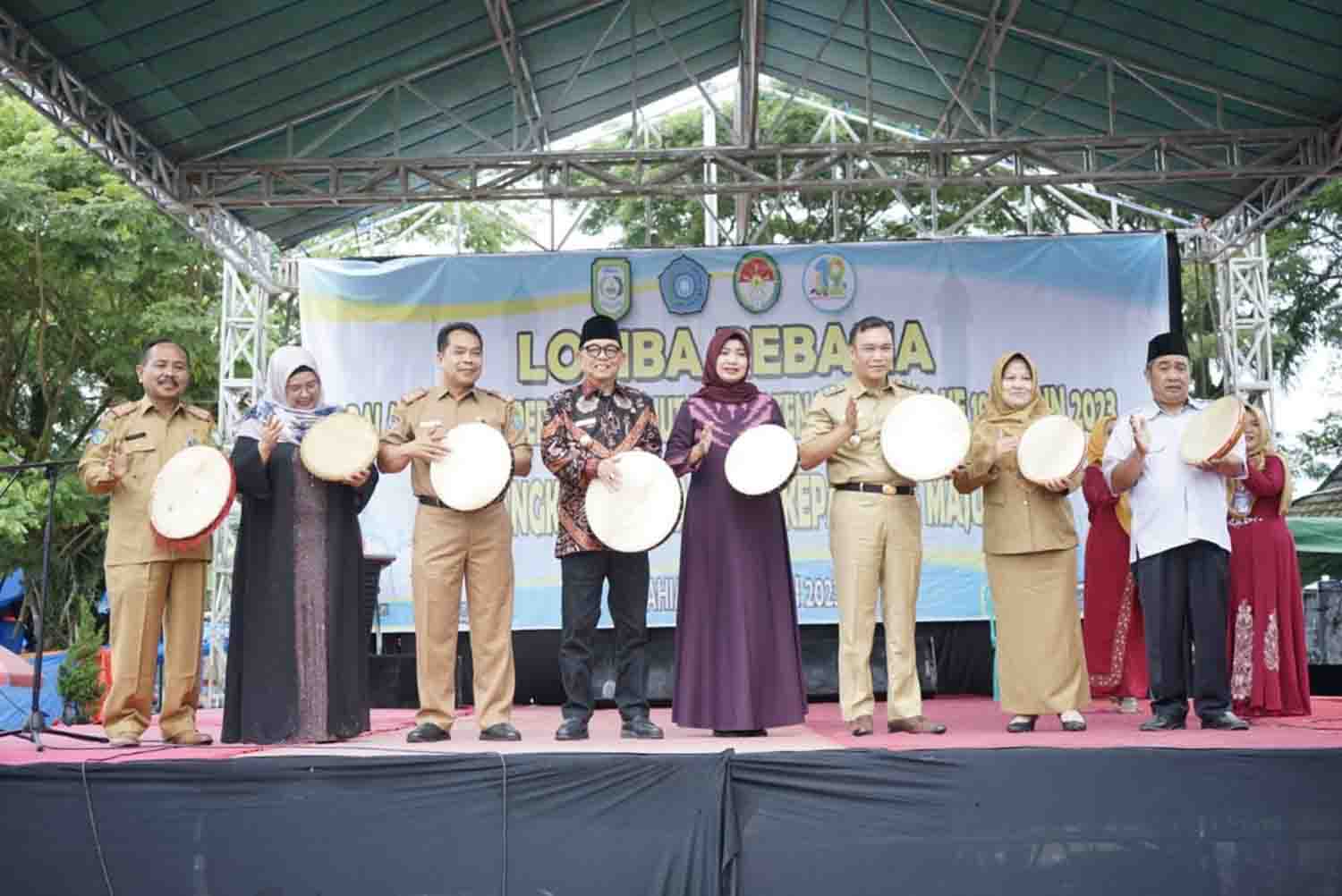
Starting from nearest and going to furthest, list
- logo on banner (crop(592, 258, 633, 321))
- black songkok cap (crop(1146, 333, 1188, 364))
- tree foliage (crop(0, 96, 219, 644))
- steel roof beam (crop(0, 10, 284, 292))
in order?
1. black songkok cap (crop(1146, 333, 1188, 364))
2. steel roof beam (crop(0, 10, 284, 292))
3. logo on banner (crop(592, 258, 633, 321))
4. tree foliage (crop(0, 96, 219, 644))

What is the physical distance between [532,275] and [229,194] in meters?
2.20

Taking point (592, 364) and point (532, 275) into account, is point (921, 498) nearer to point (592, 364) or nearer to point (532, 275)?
point (532, 275)

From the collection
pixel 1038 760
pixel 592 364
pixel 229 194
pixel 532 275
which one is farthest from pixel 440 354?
pixel 229 194

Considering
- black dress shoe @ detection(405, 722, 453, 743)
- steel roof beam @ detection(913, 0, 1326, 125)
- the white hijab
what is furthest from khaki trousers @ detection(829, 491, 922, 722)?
steel roof beam @ detection(913, 0, 1326, 125)

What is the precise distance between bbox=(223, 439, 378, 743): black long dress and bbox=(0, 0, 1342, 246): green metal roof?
12.0 ft

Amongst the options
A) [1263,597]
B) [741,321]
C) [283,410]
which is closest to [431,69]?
[741,321]

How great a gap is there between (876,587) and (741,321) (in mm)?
4332

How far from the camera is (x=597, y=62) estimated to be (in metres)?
10.5

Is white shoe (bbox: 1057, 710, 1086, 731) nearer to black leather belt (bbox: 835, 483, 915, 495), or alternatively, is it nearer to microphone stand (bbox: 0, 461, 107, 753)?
black leather belt (bbox: 835, 483, 915, 495)

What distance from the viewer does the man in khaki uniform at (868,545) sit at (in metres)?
5.02

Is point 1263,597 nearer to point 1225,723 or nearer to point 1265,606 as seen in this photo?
point 1265,606

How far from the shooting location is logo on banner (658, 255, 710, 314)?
921 centimetres

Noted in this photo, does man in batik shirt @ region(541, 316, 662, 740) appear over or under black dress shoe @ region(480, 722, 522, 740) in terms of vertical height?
over

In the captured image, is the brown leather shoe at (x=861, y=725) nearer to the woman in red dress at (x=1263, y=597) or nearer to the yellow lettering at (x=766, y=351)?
the woman in red dress at (x=1263, y=597)
